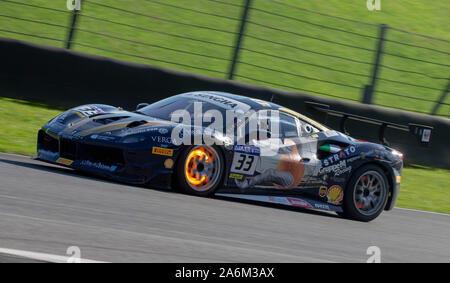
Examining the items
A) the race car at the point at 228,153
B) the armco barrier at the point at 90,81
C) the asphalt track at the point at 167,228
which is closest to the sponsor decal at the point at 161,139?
the race car at the point at 228,153

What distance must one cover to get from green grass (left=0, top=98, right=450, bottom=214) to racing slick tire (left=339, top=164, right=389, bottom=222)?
1515 mm

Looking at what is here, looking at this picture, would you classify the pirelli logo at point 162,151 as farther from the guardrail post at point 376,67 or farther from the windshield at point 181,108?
the guardrail post at point 376,67

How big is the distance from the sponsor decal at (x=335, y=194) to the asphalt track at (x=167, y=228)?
0.68 feet

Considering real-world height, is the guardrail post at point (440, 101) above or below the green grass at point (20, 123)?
above

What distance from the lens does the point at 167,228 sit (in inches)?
208

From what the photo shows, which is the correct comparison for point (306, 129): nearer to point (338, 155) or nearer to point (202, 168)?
point (338, 155)

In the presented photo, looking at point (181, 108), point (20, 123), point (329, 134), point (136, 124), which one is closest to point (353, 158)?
point (329, 134)

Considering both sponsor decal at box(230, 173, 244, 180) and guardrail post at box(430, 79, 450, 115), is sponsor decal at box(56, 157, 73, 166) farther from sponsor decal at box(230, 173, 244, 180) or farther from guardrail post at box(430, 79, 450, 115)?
guardrail post at box(430, 79, 450, 115)

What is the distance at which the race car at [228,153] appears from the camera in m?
6.68

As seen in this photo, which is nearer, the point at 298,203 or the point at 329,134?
the point at 298,203

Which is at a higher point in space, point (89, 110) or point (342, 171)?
point (89, 110)

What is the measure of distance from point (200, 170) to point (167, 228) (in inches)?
66.1

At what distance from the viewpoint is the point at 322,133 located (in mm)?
8062
